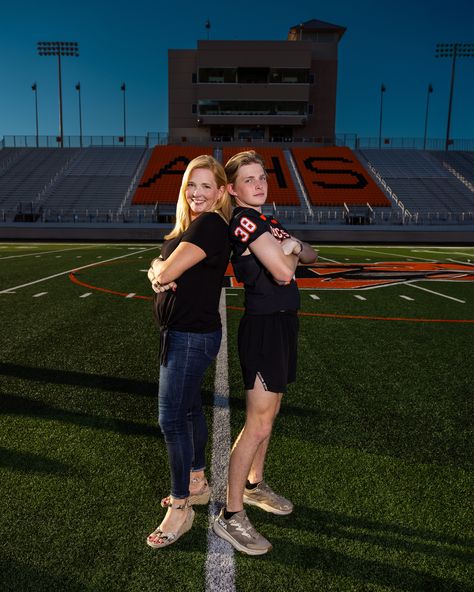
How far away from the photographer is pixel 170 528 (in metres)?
2.60

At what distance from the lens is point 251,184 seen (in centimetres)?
250

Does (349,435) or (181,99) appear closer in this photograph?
(349,435)

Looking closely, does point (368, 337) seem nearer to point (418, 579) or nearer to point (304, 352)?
point (304, 352)

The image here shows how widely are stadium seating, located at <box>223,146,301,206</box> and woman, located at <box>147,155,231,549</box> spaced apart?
37.0 m

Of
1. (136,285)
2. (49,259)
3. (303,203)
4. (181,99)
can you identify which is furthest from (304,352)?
(181,99)

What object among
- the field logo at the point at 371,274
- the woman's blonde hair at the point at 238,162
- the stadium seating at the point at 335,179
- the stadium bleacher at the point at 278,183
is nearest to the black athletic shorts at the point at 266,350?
the woman's blonde hair at the point at 238,162

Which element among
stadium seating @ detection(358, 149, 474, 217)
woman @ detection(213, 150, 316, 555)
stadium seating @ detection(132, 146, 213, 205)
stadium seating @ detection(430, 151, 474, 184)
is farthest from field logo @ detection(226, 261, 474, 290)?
stadium seating @ detection(430, 151, 474, 184)

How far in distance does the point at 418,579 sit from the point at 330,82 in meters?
59.8

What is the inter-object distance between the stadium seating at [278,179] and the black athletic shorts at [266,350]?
37.1 meters

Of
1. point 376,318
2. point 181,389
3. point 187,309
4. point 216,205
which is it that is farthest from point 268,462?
point 376,318

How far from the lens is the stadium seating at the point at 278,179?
39.4 meters

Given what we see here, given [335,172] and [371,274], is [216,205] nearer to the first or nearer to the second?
[371,274]

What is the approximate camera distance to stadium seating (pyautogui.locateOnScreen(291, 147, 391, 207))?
39.8 m

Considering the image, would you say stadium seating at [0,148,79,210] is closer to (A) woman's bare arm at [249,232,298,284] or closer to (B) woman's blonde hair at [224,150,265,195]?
(B) woman's blonde hair at [224,150,265,195]
